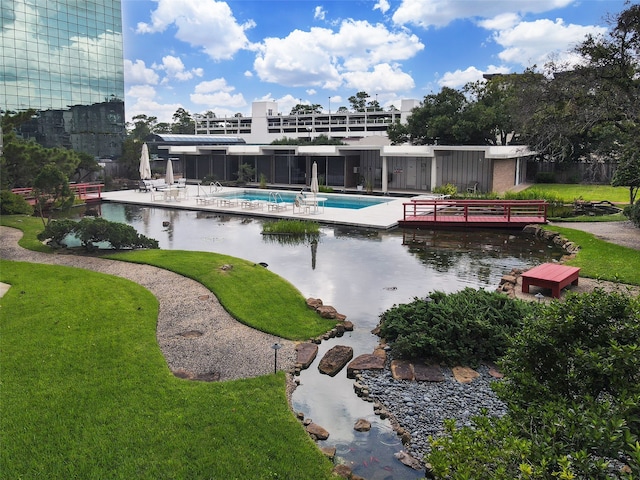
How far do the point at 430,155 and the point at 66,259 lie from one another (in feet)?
63.3

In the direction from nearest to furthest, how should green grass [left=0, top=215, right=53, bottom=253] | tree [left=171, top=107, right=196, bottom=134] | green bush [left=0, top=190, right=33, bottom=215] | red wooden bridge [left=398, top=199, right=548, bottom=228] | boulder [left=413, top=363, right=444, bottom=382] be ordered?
boulder [left=413, top=363, right=444, bottom=382]
green grass [left=0, top=215, right=53, bottom=253]
red wooden bridge [left=398, top=199, right=548, bottom=228]
green bush [left=0, top=190, right=33, bottom=215]
tree [left=171, top=107, right=196, bottom=134]

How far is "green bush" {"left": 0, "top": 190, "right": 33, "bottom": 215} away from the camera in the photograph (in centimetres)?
1997

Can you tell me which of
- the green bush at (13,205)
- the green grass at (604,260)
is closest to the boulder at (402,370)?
the green grass at (604,260)

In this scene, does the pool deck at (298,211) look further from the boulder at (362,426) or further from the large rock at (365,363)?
the boulder at (362,426)

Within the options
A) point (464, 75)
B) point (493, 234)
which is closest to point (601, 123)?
point (493, 234)

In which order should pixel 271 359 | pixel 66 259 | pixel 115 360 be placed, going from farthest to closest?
pixel 66 259
pixel 271 359
pixel 115 360

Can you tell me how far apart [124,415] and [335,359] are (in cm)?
285

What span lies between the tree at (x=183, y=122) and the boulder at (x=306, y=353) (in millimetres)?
85532

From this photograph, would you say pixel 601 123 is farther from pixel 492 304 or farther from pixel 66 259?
pixel 66 259

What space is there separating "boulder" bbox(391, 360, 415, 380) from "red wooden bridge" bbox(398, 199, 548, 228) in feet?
37.2

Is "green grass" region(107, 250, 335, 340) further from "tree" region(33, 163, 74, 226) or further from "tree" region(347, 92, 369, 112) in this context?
"tree" region(347, 92, 369, 112)

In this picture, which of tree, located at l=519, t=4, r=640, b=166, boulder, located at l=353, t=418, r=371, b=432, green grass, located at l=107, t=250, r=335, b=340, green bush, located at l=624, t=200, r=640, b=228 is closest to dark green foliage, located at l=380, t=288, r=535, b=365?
green grass, located at l=107, t=250, r=335, b=340

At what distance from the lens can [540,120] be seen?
18.1 meters

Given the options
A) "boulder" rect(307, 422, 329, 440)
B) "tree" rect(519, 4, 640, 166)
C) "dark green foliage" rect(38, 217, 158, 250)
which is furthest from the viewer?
"tree" rect(519, 4, 640, 166)
